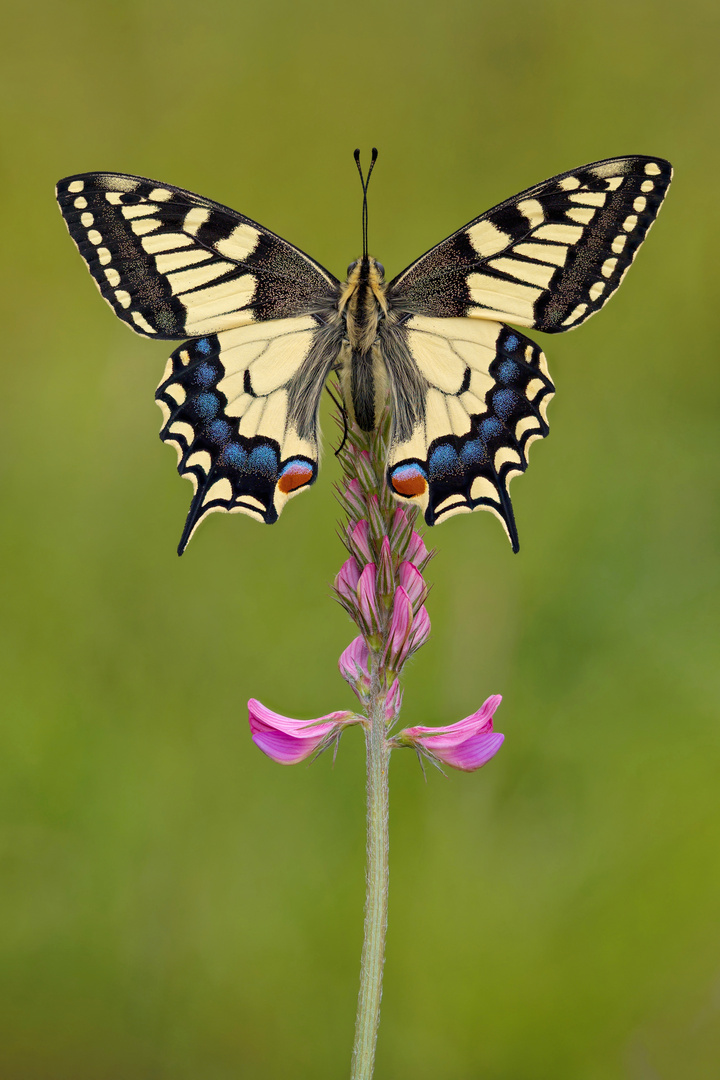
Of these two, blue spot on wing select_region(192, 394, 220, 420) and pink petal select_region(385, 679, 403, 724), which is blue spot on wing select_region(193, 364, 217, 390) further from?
pink petal select_region(385, 679, 403, 724)

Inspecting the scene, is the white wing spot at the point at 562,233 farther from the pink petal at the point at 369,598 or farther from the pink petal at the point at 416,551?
the pink petal at the point at 369,598

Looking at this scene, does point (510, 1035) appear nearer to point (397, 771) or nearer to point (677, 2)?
point (397, 771)

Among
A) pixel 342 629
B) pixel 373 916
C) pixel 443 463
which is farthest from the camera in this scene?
pixel 342 629

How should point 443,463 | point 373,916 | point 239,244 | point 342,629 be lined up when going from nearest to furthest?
point 373,916, point 443,463, point 239,244, point 342,629

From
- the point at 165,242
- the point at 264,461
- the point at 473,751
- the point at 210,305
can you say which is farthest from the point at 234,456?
the point at 473,751

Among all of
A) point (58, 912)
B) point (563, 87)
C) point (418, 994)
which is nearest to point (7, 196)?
point (563, 87)

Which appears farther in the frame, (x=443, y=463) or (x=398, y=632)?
(x=443, y=463)

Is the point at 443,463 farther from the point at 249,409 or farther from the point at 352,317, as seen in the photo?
the point at 249,409
